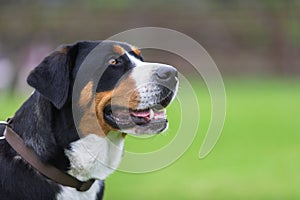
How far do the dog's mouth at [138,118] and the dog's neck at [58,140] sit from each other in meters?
0.16

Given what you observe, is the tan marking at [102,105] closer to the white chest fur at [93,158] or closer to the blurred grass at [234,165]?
the white chest fur at [93,158]

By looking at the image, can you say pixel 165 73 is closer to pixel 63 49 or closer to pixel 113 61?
pixel 113 61

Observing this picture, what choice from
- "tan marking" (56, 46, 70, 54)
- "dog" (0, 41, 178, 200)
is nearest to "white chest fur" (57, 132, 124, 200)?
"dog" (0, 41, 178, 200)

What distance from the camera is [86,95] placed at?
17.4 feet

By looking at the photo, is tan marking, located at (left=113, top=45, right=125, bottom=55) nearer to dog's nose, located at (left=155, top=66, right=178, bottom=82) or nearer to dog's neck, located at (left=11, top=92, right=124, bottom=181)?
dog's nose, located at (left=155, top=66, right=178, bottom=82)

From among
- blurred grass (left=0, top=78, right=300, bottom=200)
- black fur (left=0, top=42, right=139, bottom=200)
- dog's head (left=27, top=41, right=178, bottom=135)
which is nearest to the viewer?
black fur (left=0, top=42, right=139, bottom=200)

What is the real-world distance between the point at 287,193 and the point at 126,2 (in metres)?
32.9

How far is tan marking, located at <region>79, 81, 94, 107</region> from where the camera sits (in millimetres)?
5254

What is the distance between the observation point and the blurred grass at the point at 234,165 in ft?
30.2

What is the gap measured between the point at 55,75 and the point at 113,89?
411 mm

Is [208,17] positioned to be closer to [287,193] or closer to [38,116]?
[287,193]

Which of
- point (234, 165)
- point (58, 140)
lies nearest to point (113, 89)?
point (58, 140)

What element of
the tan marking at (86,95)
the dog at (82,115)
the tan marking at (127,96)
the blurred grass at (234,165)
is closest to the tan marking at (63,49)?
the dog at (82,115)

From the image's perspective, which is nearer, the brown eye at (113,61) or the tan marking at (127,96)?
the tan marking at (127,96)
